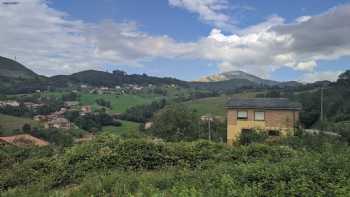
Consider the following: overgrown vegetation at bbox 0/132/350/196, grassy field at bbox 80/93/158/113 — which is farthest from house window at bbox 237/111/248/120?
grassy field at bbox 80/93/158/113

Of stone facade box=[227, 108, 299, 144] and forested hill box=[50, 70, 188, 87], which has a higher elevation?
forested hill box=[50, 70, 188, 87]

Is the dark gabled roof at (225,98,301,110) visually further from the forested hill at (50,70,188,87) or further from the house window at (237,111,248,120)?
the forested hill at (50,70,188,87)

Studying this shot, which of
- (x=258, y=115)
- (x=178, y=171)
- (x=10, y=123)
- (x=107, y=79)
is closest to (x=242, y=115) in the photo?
(x=258, y=115)

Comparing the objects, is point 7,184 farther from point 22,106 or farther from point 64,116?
point 22,106

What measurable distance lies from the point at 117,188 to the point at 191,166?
3.73m

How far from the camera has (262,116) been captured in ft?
106

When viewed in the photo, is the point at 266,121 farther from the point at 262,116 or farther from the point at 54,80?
the point at 54,80

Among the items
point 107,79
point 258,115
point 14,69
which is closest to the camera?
point 258,115

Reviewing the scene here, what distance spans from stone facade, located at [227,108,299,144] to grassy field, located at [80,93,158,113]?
7118 centimetres

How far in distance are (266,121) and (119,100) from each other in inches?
3592

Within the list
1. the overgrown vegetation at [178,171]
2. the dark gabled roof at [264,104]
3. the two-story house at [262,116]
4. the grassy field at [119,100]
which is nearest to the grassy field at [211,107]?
the grassy field at [119,100]

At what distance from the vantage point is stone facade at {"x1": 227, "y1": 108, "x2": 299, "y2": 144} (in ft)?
103

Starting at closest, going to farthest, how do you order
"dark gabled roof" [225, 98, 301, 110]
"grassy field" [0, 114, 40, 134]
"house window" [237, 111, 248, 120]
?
"dark gabled roof" [225, 98, 301, 110] < "house window" [237, 111, 248, 120] < "grassy field" [0, 114, 40, 134]

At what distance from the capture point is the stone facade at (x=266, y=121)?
3152 centimetres
